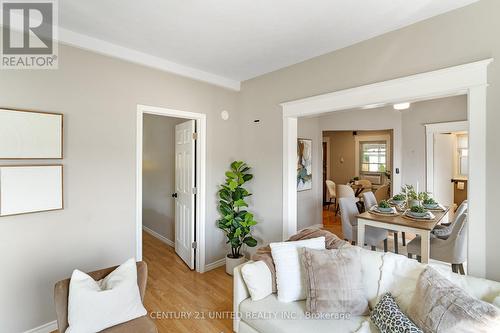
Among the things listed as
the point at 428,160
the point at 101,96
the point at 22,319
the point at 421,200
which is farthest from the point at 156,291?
the point at 428,160

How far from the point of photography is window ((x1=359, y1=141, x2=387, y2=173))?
7695 millimetres

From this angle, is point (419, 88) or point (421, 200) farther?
point (421, 200)

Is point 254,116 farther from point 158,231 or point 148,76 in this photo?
point 158,231

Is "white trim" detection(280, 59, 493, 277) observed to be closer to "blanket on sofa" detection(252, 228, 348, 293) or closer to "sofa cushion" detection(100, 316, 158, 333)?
"blanket on sofa" detection(252, 228, 348, 293)

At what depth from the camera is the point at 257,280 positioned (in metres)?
1.92

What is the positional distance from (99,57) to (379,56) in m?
2.64

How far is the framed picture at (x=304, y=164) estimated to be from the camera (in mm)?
4934

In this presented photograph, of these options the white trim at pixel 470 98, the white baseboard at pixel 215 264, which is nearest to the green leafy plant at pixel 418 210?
the white trim at pixel 470 98

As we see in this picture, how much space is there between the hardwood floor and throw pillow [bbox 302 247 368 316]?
0.93m

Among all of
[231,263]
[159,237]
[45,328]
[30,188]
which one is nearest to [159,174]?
Answer: [159,237]

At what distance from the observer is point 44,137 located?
210 centimetres

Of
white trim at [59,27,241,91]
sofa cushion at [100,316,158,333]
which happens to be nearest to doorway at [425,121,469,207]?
white trim at [59,27,241,91]

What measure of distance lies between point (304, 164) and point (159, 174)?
2.80 metres

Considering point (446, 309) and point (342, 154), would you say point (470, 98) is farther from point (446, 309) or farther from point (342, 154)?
point (342, 154)
